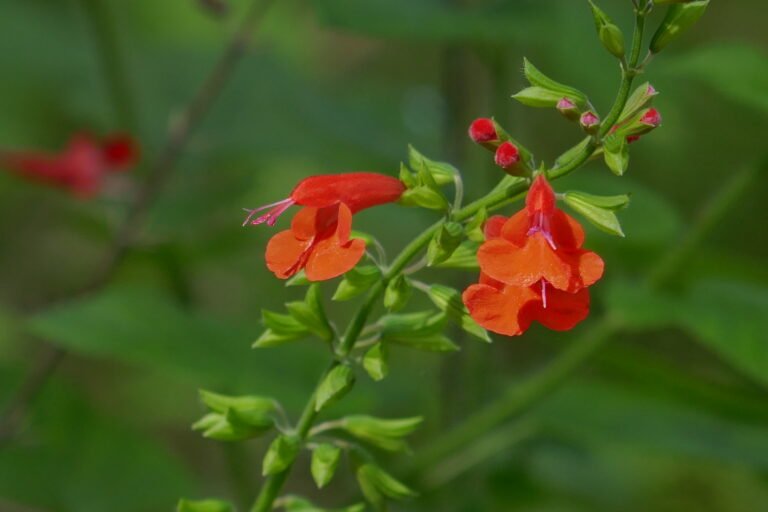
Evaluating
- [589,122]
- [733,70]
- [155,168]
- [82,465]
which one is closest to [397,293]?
[589,122]

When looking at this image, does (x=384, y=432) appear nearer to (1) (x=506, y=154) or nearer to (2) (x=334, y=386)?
(2) (x=334, y=386)

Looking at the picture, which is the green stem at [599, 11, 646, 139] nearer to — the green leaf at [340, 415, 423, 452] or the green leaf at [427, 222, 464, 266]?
the green leaf at [427, 222, 464, 266]

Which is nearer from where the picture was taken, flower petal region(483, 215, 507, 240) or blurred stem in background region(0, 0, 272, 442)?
flower petal region(483, 215, 507, 240)

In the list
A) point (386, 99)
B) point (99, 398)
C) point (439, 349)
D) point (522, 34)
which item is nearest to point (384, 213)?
point (386, 99)

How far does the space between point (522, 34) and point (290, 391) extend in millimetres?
902

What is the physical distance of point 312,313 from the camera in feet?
4.16

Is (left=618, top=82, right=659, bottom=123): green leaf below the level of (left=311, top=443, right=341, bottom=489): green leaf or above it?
above

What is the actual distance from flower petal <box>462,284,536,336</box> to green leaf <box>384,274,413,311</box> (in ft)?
0.38

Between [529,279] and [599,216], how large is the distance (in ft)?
0.34

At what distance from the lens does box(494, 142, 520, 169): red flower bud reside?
3.75ft

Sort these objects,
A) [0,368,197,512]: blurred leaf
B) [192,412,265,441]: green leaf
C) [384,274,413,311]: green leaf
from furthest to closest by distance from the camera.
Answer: [0,368,197,512]: blurred leaf < [192,412,265,441]: green leaf < [384,274,413,311]: green leaf

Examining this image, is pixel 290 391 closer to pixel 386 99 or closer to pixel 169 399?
pixel 386 99

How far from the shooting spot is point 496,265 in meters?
1.11

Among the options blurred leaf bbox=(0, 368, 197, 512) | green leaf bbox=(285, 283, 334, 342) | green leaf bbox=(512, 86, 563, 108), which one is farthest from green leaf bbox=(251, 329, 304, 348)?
blurred leaf bbox=(0, 368, 197, 512)
